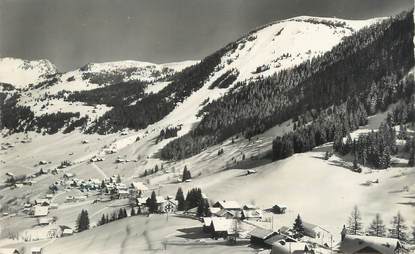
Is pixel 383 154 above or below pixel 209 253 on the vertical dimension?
above

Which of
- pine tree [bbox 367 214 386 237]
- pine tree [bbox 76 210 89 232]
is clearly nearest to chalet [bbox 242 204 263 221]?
pine tree [bbox 367 214 386 237]

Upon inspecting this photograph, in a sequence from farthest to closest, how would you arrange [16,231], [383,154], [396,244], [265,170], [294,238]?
[265,170] → [383,154] → [16,231] → [294,238] → [396,244]

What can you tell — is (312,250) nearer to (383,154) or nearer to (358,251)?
(358,251)

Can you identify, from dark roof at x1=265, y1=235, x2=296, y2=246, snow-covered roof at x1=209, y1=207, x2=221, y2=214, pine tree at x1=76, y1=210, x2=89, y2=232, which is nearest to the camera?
dark roof at x1=265, y1=235, x2=296, y2=246

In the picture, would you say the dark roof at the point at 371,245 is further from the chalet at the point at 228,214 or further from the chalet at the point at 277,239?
the chalet at the point at 228,214

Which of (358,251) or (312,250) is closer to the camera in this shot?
(358,251)

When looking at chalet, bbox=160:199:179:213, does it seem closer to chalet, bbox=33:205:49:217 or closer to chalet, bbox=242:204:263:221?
chalet, bbox=242:204:263:221

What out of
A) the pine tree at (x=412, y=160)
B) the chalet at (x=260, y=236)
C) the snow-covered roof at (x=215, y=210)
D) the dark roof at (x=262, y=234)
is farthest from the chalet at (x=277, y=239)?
the pine tree at (x=412, y=160)

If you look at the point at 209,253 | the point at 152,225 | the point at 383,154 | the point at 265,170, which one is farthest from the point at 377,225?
the point at 265,170
